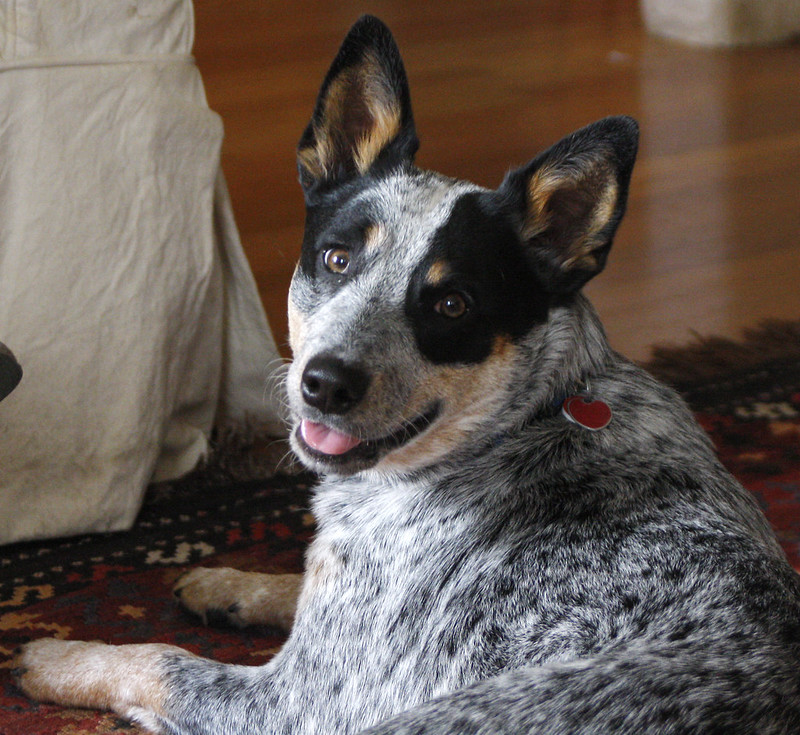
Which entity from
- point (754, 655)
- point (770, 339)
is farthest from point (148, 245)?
point (770, 339)

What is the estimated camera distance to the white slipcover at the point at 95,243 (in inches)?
98.7

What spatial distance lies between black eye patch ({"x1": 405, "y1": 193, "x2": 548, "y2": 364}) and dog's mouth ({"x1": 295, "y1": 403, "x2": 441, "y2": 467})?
123 millimetres

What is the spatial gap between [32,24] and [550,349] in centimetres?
149

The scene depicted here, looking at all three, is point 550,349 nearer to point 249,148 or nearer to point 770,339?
point 770,339

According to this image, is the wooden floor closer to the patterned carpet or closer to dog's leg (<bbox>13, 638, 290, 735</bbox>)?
the patterned carpet

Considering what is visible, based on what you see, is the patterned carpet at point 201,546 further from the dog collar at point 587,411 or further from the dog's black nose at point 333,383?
the dog collar at point 587,411

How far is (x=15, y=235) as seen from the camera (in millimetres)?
2531

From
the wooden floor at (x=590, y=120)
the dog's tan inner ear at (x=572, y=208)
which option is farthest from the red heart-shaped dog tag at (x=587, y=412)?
the wooden floor at (x=590, y=120)

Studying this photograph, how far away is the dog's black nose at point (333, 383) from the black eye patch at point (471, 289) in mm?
145

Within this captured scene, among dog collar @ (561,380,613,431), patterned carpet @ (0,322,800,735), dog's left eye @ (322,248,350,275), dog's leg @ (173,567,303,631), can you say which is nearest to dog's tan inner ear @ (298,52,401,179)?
dog's left eye @ (322,248,350,275)

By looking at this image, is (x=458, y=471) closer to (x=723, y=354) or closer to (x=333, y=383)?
(x=333, y=383)

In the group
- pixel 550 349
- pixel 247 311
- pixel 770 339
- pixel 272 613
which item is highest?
pixel 550 349

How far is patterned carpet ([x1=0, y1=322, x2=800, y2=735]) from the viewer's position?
2.29 metres

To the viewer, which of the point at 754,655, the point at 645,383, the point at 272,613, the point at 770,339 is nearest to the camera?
the point at 754,655
